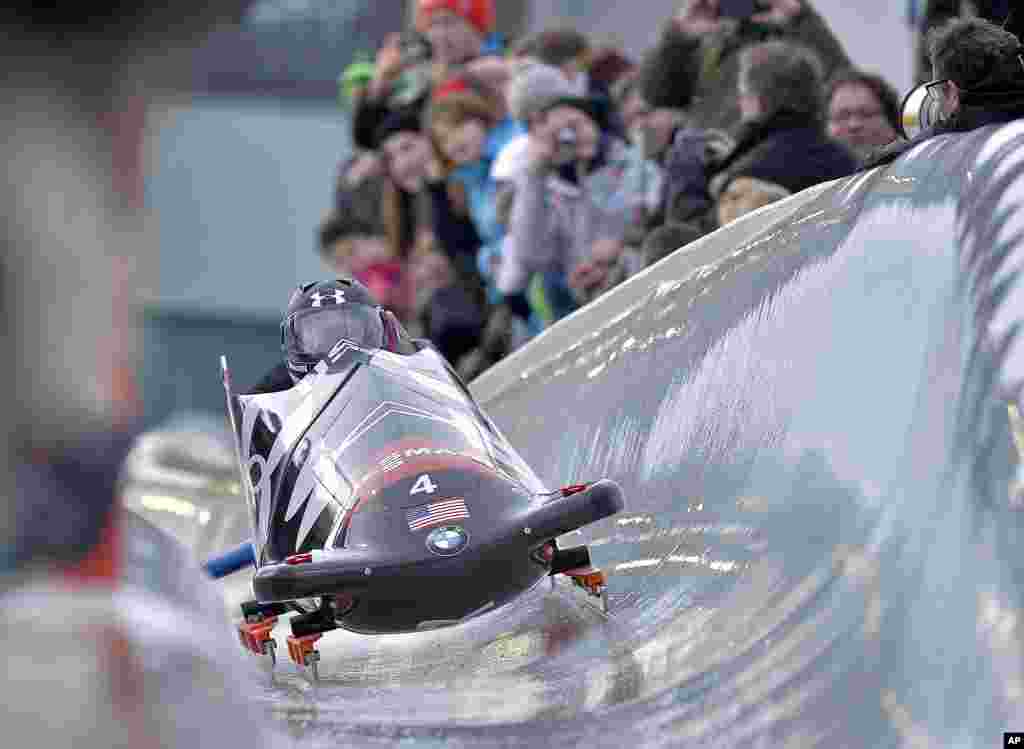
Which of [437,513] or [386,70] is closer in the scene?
[437,513]

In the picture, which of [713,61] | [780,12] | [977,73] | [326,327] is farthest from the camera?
[713,61]

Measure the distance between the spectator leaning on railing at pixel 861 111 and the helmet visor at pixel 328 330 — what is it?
1.65 metres

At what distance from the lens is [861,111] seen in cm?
538

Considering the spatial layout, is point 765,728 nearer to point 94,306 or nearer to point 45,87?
point 94,306

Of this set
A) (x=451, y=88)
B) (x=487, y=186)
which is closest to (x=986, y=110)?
(x=487, y=186)

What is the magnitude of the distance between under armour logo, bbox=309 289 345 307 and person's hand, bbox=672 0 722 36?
8.38 feet

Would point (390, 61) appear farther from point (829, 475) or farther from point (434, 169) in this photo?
point (829, 475)

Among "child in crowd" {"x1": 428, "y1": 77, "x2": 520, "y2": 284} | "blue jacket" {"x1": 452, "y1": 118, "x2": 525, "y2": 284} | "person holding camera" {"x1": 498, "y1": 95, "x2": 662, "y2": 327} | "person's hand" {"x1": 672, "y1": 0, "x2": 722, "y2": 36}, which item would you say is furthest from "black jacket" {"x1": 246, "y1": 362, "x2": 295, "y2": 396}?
"child in crowd" {"x1": 428, "y1": 77, "x2": 520, "y2": 284}

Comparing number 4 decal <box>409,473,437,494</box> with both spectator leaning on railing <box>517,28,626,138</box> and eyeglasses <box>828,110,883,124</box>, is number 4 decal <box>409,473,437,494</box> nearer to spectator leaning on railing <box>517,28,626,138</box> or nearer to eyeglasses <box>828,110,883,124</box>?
eyeglasses <box>828,110,883,124</box>

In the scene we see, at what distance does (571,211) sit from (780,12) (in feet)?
3.55

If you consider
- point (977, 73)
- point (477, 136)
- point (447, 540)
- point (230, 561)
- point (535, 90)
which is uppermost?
point (977, 73)

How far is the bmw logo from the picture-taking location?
3.59 m

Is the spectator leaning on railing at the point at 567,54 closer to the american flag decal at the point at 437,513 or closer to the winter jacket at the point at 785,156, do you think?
the winter jacket at the point at 785,156

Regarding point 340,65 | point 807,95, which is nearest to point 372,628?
point 807,95
